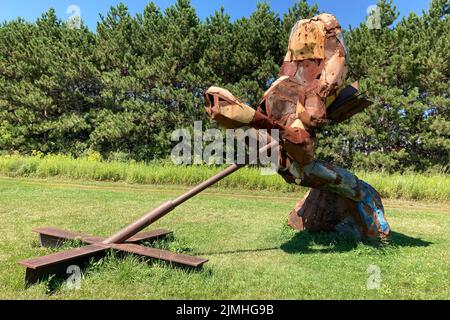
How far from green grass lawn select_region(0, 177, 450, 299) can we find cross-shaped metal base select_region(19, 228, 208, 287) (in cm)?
11

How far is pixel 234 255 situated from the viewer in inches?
208

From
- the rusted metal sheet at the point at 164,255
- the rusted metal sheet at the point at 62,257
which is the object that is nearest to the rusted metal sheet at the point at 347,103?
the rusted metal sheet at the point at 164,255

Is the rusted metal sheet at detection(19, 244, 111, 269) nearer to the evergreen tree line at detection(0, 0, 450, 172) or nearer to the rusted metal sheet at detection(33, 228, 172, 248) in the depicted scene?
the rusted metal sheet at detection(33, 228, 172, 248)

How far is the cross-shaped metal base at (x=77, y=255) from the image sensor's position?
12.7ft

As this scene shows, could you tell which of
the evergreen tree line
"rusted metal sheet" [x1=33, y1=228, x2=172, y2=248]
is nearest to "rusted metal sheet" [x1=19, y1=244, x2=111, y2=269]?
"rusted metal sheet" [x1=33, y1=228, x2=172, y2=248]

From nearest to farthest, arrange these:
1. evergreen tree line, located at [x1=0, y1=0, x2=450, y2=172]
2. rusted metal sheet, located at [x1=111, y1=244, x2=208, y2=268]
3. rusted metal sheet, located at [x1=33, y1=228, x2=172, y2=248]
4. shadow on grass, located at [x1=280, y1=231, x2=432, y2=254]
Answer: rusted metal sheet, located at [x1=111, y1=244, x2=208, y2=268] → rusted metal sheet, located at [x1=33, y1=228, x2=172, y2=248] → shadow on grass, located at [x1=280, y1=231, x2=432, y2=254] → evergreen tree line, located at [x1=0, y1=0, x2=450, y2=172]

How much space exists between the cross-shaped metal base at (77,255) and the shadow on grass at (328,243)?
5.86 feet

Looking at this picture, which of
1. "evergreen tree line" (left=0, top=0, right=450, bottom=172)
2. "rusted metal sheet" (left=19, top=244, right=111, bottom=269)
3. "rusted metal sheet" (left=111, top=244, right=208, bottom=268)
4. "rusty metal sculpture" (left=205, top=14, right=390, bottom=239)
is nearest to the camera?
"rusted metal sheet" (left=19, top=244, right=111, bottom=269)

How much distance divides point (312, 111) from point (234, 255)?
6.59 ft

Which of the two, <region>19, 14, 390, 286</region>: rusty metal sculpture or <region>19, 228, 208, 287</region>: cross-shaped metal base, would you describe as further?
<region>19, 14, 390, 286</region>: rusty metal sculpture

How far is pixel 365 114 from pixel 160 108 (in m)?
7.75

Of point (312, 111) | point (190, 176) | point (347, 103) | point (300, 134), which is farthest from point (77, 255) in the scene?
point (190, 176)

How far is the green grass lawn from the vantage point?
394 cm

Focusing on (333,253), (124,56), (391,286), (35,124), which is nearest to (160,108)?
(124,56)
